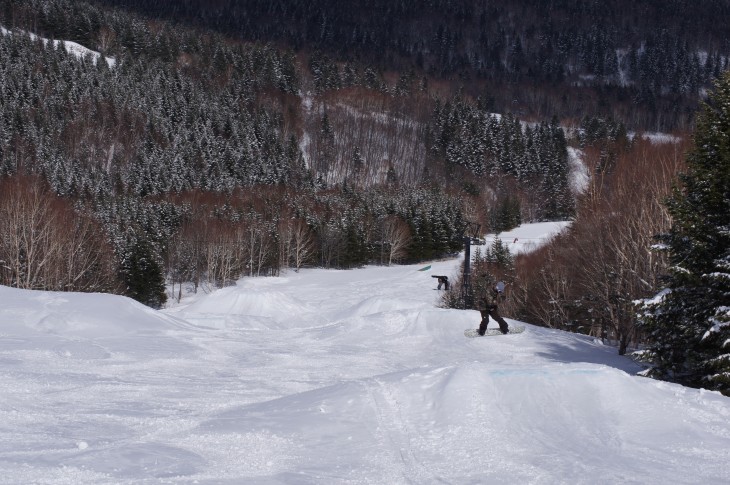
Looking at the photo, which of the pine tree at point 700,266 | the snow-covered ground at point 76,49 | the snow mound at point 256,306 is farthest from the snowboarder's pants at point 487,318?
the snow-covered ground at point 76,49

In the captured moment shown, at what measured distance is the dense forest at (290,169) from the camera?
26312mm

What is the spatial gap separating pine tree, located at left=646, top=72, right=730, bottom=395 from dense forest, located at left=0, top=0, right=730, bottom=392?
786mm

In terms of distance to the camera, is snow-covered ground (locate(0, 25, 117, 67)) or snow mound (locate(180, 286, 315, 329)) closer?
snow mound (locate(180, 286, 315, 329))

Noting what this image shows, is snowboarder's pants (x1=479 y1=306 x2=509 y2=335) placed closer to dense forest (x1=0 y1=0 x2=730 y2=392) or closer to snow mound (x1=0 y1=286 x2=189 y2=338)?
dense forest (x1=0 y1=0 x2=730 y2=392)

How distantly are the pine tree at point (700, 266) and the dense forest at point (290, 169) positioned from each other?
0.79 m

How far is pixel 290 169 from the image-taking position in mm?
103000

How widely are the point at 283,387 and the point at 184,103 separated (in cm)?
11630

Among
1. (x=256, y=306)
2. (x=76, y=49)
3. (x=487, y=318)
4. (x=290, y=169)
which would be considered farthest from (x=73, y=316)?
(x=76, y=49)

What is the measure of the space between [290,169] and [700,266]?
95750mm

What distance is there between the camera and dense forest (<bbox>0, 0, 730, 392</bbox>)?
26.3 m

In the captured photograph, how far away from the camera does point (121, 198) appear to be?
2891 inches

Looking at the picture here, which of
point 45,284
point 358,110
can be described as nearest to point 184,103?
point 358,110

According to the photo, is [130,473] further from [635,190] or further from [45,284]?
[45,284]

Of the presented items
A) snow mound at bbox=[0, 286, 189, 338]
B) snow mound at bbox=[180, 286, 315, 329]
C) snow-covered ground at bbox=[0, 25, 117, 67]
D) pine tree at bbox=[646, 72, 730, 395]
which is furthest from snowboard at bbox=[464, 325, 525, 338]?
snow-covered ground at bbox=[0, 25, 117, 67]
